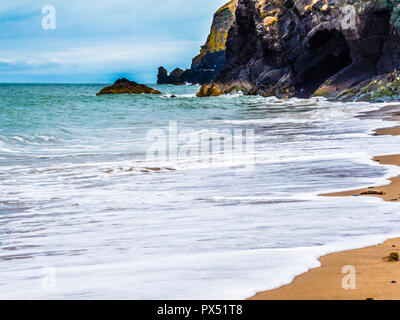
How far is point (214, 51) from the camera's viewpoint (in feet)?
325

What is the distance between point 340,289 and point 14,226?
3.23 m

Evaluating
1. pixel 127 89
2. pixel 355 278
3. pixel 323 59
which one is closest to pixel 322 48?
pixel 323 59

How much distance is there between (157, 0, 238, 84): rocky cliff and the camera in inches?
3527

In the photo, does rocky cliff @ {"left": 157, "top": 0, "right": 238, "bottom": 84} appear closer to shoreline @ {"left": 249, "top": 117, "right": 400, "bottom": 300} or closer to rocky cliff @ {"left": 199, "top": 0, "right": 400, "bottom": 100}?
rocky cliff @ {"left": 199, "top": 0, "right": 400, "bottom": 100}

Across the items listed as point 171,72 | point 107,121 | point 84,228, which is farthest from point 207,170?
point 171,72

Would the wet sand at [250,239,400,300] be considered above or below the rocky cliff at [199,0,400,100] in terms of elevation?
below

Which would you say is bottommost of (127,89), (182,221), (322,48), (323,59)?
(182,221)

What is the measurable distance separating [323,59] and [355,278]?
3341 cm

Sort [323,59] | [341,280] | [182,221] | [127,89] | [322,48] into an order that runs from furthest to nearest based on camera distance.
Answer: [127,89]
[323,59]
[322,48]
[182,221]
[341,280]

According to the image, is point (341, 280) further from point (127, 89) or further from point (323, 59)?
point (127, 89)

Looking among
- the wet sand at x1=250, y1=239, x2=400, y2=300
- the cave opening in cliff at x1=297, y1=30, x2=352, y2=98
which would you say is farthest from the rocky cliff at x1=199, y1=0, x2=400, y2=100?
the wet sand at x1=250, y1=239, x2=400, y2=300

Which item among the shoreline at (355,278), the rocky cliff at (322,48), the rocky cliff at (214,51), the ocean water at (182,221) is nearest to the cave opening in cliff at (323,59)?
the rocky cliff at (322,48)

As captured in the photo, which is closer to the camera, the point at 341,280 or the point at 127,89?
the point at 341,280

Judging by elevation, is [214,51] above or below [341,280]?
above
